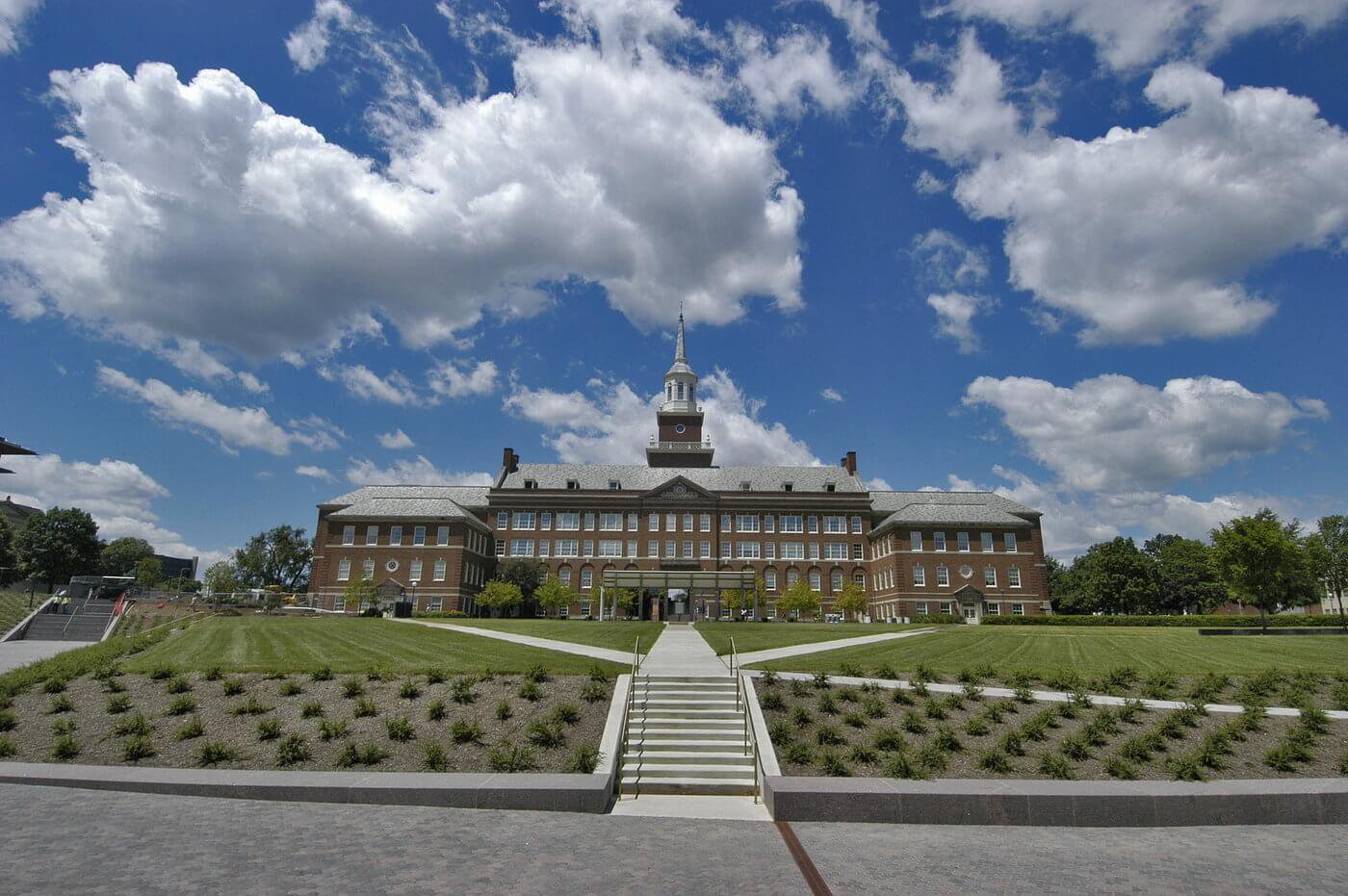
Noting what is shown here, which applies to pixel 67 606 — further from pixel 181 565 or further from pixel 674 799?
pixel 181 565

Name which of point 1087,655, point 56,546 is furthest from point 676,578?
point 56,546

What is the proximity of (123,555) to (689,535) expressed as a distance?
99.6 meters

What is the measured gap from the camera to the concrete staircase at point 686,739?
1307 centimetres

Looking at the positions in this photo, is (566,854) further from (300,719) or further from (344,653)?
(344,653)

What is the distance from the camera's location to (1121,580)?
83.2 meters

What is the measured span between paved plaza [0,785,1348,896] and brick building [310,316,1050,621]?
5806 centimetres

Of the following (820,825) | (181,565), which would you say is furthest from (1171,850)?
(181,565)

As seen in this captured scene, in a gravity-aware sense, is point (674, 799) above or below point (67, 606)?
below

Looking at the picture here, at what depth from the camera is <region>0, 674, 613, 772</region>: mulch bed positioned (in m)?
13.3

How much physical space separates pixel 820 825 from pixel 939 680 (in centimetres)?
859

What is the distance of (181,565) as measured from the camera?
188125 mm

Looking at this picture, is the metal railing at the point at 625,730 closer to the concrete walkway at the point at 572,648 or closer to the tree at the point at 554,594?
the concrete walkway at the point at 572,648

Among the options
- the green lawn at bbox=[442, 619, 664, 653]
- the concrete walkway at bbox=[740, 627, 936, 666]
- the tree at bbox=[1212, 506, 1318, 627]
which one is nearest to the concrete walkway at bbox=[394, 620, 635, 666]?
the green lawn at bbox=[442, 619, 664, 653]

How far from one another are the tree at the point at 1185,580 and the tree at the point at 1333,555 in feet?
38.8
